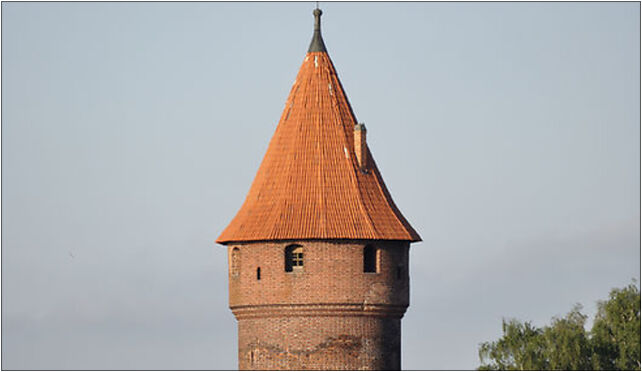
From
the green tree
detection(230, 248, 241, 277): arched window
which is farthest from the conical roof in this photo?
the green tree

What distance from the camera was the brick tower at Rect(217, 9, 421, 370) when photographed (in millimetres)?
55750

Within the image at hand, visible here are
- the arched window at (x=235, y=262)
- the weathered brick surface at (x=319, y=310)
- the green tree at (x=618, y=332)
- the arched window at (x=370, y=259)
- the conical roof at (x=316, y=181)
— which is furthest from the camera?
the green tree at (x=618, y=332)

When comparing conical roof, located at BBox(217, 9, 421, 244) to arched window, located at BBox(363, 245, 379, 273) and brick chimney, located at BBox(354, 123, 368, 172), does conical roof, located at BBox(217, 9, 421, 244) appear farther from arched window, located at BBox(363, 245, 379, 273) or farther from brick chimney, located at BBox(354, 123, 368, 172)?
arched window, located at BBox(363, 245, 379, 273)

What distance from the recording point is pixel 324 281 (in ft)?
183

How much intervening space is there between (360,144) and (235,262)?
3546mm

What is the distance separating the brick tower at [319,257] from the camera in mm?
55750

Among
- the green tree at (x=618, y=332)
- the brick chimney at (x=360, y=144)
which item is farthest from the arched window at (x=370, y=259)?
the green tree at (x=618, y=332)

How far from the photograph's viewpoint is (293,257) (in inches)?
2213

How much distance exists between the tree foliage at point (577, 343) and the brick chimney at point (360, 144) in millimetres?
5617

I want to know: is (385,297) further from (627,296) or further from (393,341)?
(627,296)

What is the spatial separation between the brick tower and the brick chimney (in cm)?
4

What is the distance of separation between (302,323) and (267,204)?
111 inches

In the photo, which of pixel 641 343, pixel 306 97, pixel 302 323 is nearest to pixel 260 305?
pixel 302 323

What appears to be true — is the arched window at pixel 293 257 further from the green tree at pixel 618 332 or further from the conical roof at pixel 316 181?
the green tree at pixel 618 332
